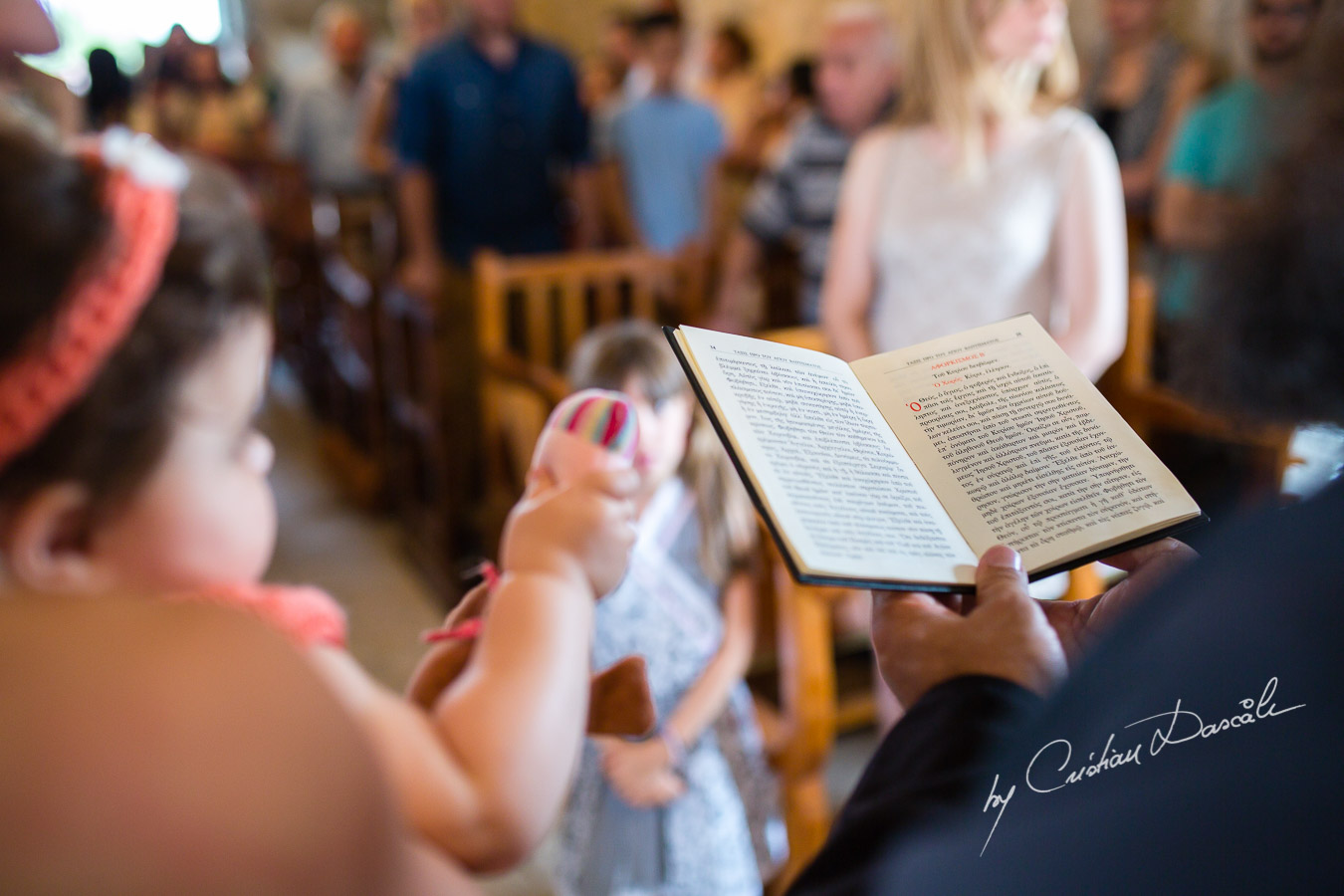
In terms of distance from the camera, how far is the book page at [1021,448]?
2.13 ft

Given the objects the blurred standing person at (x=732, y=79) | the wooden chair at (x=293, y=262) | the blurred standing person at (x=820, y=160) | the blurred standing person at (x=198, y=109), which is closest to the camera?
the blurred standing person at (x=198, y=109)

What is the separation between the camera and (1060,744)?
53 cm

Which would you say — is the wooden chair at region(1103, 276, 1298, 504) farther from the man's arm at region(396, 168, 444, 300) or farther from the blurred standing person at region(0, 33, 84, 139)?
the man's arm at region(396, 168, 444, 300)

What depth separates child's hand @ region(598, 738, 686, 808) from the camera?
3.73 feet

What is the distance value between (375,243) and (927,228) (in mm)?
2046

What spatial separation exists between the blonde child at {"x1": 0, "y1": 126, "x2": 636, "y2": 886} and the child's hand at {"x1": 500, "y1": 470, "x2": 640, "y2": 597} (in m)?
0.02

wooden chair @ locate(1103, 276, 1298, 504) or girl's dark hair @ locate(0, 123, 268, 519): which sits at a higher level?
girl's dark hair @ locate(0, 123, 268, 519)

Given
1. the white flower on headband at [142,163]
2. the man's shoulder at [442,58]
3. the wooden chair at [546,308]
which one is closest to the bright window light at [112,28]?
the white flower on headband at [142,163]

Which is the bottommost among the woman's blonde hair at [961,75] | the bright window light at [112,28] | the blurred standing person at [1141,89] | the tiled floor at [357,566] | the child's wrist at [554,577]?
the tiled floor at [357,566]

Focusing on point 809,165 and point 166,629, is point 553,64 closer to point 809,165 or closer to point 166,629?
point 809,165

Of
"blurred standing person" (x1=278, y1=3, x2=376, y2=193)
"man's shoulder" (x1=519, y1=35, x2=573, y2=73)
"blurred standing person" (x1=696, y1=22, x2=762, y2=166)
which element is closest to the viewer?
"man's shoulder" (x1=519, y1=35, x2=573, y2=73)

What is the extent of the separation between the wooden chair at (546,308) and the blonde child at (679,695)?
2.07 ft

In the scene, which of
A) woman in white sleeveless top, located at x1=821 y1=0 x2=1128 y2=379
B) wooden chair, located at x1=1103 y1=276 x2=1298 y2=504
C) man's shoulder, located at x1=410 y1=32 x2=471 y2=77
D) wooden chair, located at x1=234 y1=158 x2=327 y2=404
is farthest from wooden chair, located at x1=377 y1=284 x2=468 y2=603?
wooden chair, located at x1=1103 y1=276 x2=1298 y2=504

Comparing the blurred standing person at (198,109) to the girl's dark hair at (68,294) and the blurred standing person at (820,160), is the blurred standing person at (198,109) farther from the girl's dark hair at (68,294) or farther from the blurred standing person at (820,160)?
the blurred standing person at (820,160)
